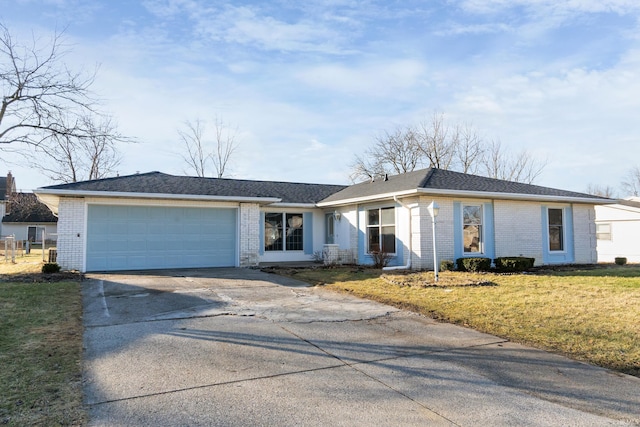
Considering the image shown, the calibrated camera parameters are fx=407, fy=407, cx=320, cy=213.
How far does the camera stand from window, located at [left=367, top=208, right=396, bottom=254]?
48.9 feet

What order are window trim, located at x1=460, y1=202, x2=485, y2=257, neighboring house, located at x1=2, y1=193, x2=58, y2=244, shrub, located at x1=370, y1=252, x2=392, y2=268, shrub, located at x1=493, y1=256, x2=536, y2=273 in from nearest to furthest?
shrub, located at x1=493, y1=256, x2=536, y2=273 < window trim, located at x1=460, y1=202, x2=485, y2=257 < shrub, located at x1=370, y1=252, x2=392, y2=268 < neighboring house, located at x1=2, y1=193, x2=58, y2=244

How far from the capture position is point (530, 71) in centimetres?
1355

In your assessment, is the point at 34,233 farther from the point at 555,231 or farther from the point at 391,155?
the point at 555,231

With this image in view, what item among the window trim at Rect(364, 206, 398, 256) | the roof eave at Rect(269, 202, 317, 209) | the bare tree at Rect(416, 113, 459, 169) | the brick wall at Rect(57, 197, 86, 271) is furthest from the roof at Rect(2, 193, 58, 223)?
the window trim at Rect(364, 206, 398, 256)

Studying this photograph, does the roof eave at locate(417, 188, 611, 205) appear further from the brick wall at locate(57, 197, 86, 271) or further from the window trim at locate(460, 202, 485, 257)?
the brick wall at locate(57, 197, 86, 271)

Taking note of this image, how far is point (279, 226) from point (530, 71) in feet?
36.7

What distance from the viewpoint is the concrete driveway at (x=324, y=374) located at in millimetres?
3312

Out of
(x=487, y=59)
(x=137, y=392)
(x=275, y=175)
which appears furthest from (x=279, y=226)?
(x=275, y=175)

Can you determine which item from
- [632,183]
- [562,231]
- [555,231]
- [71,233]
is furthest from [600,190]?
[71,233]

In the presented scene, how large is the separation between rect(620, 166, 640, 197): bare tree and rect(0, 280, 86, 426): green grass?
5929 cm

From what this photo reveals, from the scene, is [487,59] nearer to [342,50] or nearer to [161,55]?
[342,50]

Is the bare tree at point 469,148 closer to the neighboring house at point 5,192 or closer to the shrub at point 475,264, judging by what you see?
the shrub at point 475,264

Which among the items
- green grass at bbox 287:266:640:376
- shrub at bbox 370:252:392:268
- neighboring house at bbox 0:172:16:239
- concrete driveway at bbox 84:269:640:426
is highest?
neighboring house at bbox 0:172:16:239

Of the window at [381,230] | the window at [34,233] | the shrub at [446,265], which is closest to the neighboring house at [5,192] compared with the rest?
the window at [34,233]
